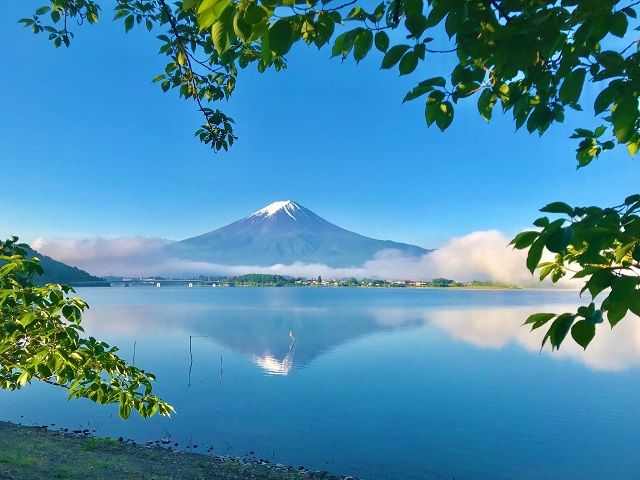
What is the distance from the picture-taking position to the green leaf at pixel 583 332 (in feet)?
3.97

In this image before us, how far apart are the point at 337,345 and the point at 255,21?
50.1 m

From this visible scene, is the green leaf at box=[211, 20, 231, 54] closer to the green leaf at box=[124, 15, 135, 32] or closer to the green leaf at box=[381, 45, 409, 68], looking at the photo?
the green leaf at box=[381, 45, 409, 68]

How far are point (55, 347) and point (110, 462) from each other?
11.7m

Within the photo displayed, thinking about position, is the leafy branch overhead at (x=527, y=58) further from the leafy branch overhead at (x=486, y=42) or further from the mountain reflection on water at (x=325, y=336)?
the mountain reflection on water at (x=325, y=336)

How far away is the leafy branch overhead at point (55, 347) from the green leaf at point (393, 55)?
241cm

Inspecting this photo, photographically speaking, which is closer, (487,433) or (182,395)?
(487,433)

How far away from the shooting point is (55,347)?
281 centimetres

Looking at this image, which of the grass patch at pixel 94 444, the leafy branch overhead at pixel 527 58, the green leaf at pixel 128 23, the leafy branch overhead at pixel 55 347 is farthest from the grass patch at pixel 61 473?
the leafy branch overhead at pixel 527 58


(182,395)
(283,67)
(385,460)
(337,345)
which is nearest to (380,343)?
(337,345)

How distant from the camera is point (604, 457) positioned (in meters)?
17.0

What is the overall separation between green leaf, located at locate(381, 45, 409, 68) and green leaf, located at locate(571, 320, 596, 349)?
111cm

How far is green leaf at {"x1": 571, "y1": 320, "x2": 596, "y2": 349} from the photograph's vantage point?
1209mm

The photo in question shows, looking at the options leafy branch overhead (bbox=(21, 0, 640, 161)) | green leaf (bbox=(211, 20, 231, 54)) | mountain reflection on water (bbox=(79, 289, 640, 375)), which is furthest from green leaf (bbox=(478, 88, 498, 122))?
mountain reflection on water (bbox=(79, 289, 640, 375))

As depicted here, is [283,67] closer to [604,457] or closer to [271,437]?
[271,437]
